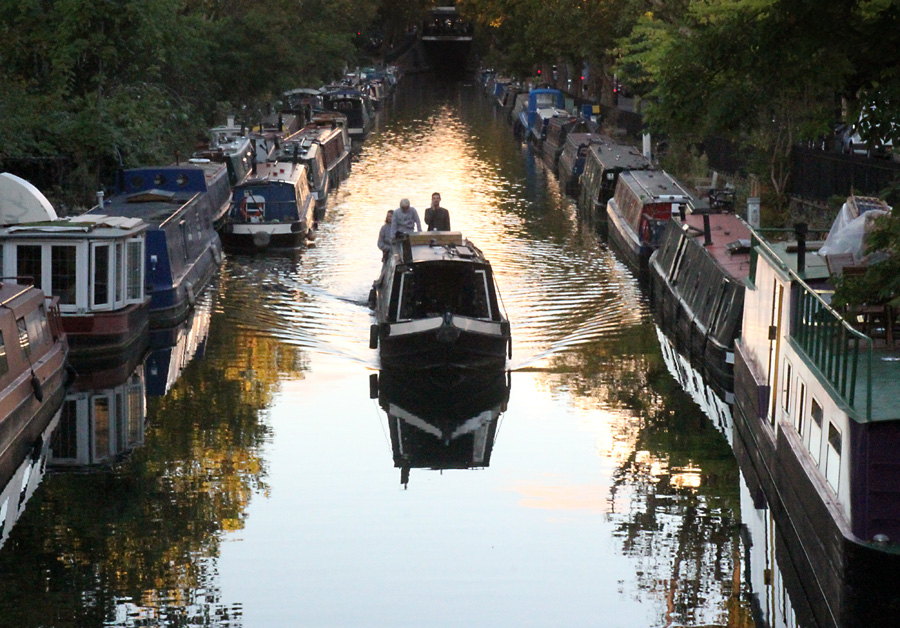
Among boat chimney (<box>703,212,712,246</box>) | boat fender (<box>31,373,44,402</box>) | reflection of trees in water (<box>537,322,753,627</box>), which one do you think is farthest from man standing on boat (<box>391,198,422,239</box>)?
boat fender (<box>31,373,44,402</box>)

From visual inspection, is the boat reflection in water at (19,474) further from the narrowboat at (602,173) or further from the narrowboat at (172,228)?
the narrowboat at (602,173)

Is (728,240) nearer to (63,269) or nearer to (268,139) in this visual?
(63,269)

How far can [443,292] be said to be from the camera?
23188 millimetres

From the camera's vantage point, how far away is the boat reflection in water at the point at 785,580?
37.8 feet

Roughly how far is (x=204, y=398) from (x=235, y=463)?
3.55 m

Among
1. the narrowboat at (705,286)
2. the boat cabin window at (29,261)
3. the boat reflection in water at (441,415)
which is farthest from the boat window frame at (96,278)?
the narrowboat at (705,286)

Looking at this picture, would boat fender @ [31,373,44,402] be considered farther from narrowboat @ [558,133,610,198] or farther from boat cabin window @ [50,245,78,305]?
narrowboat @ [558,133,610,198]

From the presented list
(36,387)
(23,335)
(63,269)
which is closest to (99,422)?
(36,387)

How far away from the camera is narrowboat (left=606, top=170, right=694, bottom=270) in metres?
31.6

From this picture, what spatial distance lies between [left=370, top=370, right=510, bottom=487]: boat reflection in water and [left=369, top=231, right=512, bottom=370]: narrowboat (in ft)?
0.78

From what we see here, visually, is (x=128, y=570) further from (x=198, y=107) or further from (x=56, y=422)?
(x=198, y=107)

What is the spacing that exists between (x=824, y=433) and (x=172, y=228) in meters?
16.3

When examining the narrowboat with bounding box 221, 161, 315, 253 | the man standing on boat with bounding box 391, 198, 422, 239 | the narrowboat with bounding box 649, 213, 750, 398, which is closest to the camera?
the narrowboat with bounding box 649, 213, 750, 398

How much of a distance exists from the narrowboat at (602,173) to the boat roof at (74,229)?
19.0m
